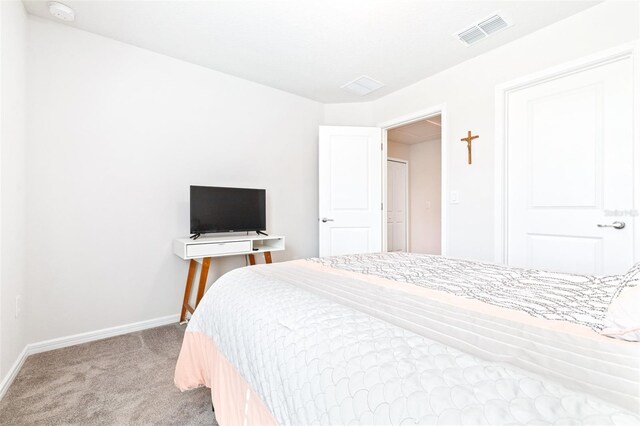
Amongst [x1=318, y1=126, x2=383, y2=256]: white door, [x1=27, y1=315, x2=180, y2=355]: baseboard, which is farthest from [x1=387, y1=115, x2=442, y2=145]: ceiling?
[x1=27, y1=315, x2=180, y2=355]: baseboard

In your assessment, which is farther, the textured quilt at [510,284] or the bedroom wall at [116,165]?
the bedroom wall at [116,165]

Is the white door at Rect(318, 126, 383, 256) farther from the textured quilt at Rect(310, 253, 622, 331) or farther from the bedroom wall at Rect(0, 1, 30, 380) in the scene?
the bedroom wall at Rect(0, 1, 30, 380)

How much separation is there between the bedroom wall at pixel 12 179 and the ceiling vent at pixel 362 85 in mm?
2689

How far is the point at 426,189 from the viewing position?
19.0 ft

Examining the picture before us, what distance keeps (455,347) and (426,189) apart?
18.0 feet

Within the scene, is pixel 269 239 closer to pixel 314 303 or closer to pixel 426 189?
pixel 314 303

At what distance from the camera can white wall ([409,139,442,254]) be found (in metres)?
5.60

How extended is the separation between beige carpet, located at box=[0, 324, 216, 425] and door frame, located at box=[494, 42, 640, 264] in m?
2.58

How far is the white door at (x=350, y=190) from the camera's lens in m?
3.63

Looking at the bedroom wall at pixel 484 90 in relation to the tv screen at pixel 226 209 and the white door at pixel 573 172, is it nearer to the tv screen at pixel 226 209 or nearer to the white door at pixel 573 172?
the white door at pixel 573 172

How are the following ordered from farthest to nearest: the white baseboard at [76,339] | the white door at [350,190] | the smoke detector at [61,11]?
1. the white door at [350,190]
2. the smoke detector at [61,11]
3. the white baseboard at [76,339]

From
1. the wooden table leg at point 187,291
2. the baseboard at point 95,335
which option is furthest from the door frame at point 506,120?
the baseboard at point 95,335

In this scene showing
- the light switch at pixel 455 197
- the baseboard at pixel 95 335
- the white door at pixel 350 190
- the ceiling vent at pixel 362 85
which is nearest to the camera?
the baseboard at pixel 95 335

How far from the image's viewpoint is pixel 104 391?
1.66 m
